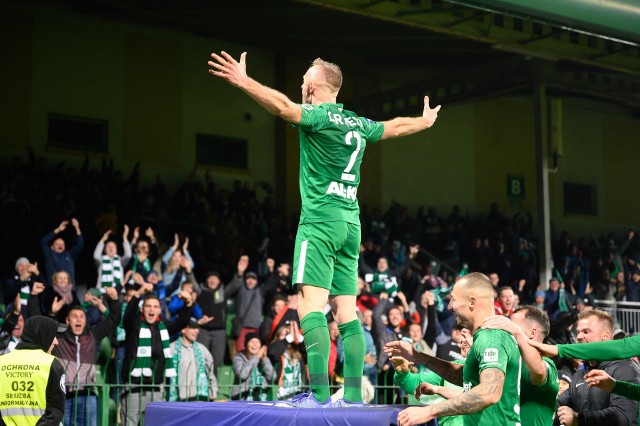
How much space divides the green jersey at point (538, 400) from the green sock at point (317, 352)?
3.79 ft

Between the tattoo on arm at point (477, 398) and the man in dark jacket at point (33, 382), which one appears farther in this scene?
the man in dark jacket at point (33, 382)

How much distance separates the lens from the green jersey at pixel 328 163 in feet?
21.0

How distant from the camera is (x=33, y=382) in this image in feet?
22.9

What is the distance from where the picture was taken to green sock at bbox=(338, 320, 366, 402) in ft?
21.1

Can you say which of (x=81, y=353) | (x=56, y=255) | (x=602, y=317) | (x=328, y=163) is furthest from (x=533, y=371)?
(x=56, y=255)

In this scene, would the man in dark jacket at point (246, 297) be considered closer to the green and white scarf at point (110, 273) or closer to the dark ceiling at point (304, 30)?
the green and white scarf at point (110, 273)

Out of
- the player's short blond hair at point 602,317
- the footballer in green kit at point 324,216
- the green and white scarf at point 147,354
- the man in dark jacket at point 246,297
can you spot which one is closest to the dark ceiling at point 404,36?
the man in dark jacket at point 246,297

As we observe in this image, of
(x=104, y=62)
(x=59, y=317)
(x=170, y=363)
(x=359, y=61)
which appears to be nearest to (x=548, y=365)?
(x=170, y=363)

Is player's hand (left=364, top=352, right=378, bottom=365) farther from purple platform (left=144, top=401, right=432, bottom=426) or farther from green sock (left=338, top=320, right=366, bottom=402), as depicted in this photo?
purple platform (left=144, top=401, right=432, bottom=426)

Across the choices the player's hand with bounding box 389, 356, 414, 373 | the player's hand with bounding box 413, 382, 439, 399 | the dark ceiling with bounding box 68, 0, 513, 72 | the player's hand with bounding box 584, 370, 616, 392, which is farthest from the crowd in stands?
the player's hand with bounding box 413, 382, 439, 399

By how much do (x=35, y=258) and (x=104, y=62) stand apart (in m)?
6.66

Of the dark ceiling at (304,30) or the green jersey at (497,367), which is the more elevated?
the dark ceiling at (304,30)

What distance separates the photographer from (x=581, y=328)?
6.65 m

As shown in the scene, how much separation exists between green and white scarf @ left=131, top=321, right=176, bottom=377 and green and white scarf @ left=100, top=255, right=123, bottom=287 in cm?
180
